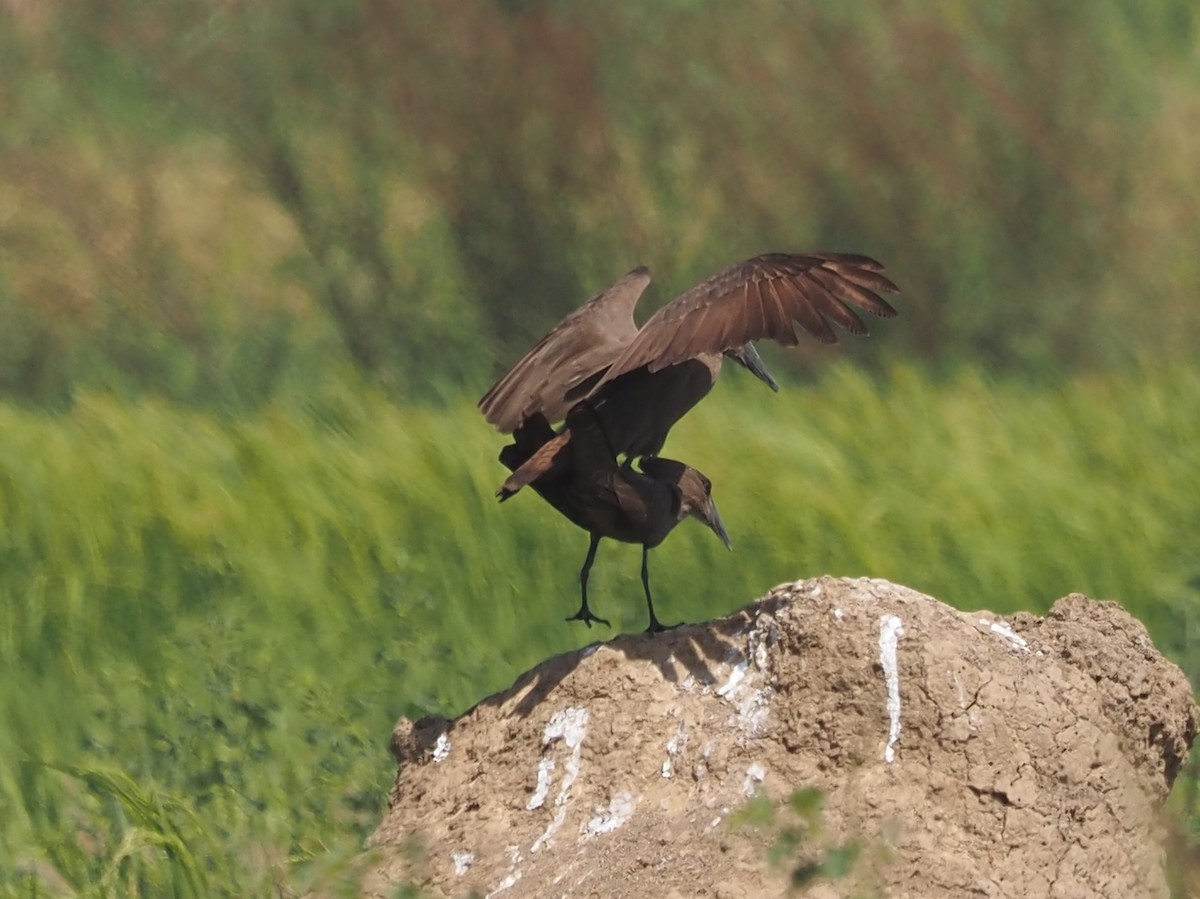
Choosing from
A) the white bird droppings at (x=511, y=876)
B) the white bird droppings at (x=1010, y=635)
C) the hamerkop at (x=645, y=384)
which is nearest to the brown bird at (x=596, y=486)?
the hamerkop at (x=645, y=384)

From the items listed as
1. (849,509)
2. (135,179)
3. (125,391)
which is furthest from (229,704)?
(135,179)

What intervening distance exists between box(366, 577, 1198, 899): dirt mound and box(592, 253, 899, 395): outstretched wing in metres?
0.63

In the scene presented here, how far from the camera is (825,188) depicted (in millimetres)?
15062

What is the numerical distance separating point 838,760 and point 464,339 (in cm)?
828

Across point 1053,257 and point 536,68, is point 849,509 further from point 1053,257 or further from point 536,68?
point 536,68

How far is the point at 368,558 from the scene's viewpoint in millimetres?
9977

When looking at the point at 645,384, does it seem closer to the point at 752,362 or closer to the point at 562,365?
the point at 562,365

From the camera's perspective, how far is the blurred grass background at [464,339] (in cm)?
909

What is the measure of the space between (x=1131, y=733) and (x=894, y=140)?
8834 millimetres

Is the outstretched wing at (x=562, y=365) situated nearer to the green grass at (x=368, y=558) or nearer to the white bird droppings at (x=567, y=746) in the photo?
the white bird droppings at (x=567, y=746)

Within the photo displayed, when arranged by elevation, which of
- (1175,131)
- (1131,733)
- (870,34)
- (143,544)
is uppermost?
(870,34)

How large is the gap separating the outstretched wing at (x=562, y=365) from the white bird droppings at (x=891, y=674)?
3.60 feet

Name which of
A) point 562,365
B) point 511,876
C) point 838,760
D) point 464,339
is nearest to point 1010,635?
point 838,760

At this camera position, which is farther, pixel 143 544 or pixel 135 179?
pixel 135 179
